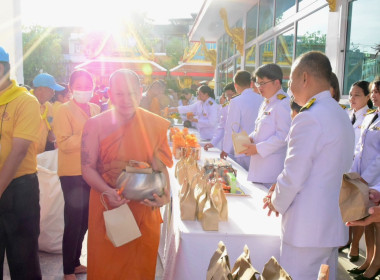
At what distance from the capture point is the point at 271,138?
9.99ft

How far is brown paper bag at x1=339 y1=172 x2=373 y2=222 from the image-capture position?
1.40m

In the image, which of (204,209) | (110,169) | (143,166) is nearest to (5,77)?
(110,169)

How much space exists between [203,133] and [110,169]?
500cm

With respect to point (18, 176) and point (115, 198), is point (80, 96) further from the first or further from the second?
point (115, 198)

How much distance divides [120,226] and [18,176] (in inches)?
27.4

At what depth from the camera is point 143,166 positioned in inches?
81.0

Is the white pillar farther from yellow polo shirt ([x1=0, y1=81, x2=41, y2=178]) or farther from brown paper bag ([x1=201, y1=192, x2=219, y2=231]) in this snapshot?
brown paper bag ([x1=201, y1=192, x2=219, y2=231])

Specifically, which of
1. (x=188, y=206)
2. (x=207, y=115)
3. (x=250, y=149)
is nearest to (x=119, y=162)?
(x=188, y=206)

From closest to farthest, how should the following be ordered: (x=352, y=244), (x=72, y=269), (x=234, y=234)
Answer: (x=234, y=234)
(x=72, y=269)
(x=352, y=244)

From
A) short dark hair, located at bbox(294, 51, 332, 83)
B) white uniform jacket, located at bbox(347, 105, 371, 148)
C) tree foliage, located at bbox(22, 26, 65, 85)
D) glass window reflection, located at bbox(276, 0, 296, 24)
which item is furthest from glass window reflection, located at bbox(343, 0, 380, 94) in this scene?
tree foliage, located at bbox(22, 26, 65, 85)

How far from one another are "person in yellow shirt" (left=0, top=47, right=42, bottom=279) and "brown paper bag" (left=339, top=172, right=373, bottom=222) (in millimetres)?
1629

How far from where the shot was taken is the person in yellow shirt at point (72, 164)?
2.86 m

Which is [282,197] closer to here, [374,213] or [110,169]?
[374,213]

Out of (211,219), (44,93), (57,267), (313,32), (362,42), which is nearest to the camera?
(211,219)
